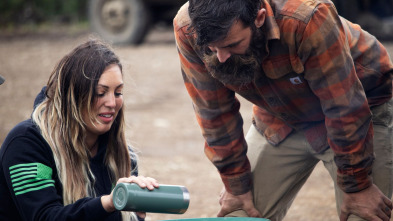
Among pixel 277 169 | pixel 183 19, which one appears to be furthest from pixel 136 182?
pixel 277 169

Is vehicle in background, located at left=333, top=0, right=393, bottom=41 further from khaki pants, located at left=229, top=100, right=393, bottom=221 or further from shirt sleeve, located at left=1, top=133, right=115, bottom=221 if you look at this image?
shirt sleeve, located at left=1, top=133, right=115, bottom=221

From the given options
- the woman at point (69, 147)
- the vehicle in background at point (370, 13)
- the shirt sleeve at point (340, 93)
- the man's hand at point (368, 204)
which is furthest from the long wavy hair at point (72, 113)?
the vehicle in background at point (370, 13)

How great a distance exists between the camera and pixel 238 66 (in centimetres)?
253

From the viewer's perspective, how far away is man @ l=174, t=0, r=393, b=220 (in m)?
2.45

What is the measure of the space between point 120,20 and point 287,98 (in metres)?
8.96

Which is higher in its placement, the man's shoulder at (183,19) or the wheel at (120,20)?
the man's shoulder at (183,19)

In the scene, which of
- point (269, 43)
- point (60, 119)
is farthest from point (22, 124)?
point (269, 43)

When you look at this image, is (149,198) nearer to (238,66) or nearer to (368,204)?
(238,66)

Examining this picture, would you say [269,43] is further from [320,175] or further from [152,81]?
[152,81]

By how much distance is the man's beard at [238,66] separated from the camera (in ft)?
8.27

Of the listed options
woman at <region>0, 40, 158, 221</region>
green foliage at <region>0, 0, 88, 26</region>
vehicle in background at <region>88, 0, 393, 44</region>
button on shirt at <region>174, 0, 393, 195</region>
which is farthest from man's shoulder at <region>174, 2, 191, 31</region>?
green foliage at <region>0, 0, 88, 26</region>

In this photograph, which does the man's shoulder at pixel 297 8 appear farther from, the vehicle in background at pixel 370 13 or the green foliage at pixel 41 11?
the green foliage at pixel 41 11

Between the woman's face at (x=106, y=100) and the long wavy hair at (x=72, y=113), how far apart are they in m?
0.02

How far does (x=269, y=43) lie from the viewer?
2.57 m
